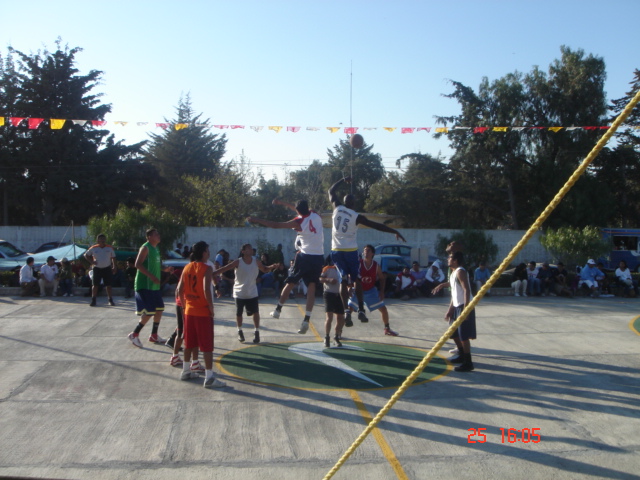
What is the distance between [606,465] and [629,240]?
89.6 feet

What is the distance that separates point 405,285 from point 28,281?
32.6ft

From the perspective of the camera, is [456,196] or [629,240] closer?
[629,240]

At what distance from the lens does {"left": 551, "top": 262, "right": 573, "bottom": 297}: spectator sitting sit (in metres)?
16.9

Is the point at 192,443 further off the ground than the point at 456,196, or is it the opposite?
the point at 456,196

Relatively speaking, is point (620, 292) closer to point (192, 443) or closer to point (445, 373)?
point (445, 373)

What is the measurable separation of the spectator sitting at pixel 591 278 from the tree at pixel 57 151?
2956 cm

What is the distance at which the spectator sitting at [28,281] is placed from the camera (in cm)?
1530

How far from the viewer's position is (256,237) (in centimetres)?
2389

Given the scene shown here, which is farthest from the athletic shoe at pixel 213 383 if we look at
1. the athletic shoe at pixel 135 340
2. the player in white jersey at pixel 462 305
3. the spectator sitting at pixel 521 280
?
the spectator sitting at pixel 521 280

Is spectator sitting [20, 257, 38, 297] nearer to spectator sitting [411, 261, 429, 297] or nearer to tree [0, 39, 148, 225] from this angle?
spectator sitting [411, 261, 429, 297]

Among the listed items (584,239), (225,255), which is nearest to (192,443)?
(225,255)

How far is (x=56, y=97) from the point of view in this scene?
37.4 meters

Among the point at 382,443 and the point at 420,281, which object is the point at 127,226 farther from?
the point at 382,443
